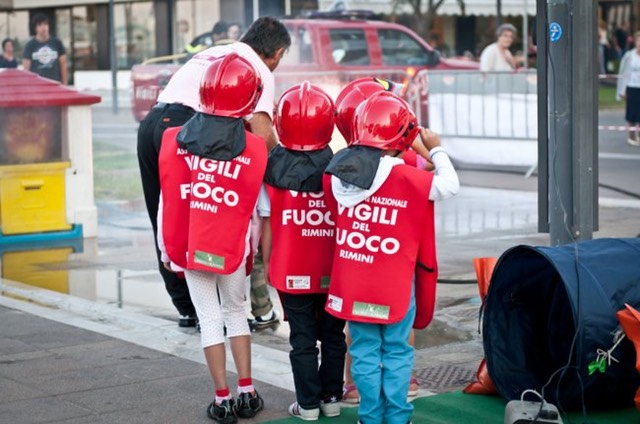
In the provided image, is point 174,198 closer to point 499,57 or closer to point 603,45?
point 499,57

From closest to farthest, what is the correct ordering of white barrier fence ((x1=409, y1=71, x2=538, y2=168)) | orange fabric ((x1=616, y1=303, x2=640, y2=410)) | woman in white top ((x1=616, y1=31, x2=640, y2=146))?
orange fabric ((x1=616, y1=303, x2=640, y2=410))
white barrier fence ((x1=409, y1=71, x2=538, y2=168))
woman in white top ((x1=616, y1=31, x2=640, y2=146))

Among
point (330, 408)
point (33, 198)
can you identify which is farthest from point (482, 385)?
point (33, 198)

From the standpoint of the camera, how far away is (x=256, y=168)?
5691 millimetres

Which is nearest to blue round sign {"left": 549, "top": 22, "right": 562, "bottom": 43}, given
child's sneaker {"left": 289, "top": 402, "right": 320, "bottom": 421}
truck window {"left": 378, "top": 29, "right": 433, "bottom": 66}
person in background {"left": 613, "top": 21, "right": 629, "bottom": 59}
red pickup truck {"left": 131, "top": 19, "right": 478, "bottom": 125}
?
child's sneaker {"left": 289, "top": 402, "right": 320, "bottom": 421}

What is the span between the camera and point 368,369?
5488 mm

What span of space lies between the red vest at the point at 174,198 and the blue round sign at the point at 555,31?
7.62 feet

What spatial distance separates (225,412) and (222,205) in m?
0.93

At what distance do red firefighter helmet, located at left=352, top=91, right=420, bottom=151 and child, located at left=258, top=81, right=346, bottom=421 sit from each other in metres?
0.28

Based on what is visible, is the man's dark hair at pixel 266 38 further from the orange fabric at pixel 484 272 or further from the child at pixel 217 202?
the orange fabric at pixel 484 272

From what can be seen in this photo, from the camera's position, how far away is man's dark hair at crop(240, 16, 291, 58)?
6898 millimetres

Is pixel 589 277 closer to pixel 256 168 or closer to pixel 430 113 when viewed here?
pixel 256 168

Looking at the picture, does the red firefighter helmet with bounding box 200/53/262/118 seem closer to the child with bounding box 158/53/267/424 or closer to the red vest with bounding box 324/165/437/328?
the child with bounding box 158/53/267/424

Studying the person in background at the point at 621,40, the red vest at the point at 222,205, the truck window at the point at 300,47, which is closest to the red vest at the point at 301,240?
the red vest at the point at 222,205

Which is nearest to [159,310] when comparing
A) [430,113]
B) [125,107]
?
[430,113]
